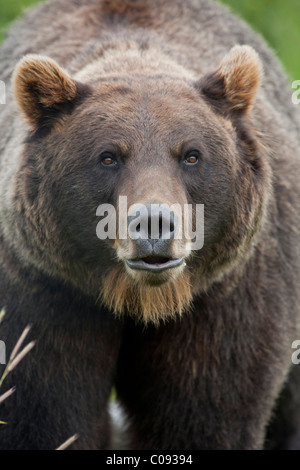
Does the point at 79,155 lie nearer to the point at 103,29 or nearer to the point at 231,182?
the point at 231,182

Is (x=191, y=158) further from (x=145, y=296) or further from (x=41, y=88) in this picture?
(x=41, y=88)

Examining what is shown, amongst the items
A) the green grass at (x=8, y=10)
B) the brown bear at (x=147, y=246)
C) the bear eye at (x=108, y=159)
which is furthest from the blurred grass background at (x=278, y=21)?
the bear eye at (x=108, y=159)

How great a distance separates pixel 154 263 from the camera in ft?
19.2

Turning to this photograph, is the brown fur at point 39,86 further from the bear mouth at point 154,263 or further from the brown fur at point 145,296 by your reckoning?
the bear mouth at point 154,263

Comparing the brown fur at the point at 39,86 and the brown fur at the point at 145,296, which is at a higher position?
the brown fur at the point at 39,86

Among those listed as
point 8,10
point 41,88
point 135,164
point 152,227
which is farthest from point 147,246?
point 8,10

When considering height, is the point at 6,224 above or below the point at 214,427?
above

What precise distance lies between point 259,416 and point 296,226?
1.65 m

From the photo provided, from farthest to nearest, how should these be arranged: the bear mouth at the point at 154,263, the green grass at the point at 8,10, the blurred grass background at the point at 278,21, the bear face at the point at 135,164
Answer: the blurred grass background at the point at 278,21 → the green grass at the point at 8,10 → the bear face at the point at 135,164 → the bear mouth at the point at 154,263

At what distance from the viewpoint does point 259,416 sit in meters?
7.49

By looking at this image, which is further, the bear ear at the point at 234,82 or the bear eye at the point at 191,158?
the bear ear at the point at 234,82

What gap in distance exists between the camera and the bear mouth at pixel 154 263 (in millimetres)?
5820

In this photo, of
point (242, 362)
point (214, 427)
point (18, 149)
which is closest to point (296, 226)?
point (242, 362)

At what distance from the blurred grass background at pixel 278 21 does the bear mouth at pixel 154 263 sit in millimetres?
9963
